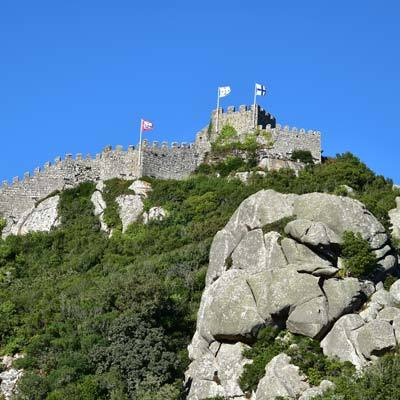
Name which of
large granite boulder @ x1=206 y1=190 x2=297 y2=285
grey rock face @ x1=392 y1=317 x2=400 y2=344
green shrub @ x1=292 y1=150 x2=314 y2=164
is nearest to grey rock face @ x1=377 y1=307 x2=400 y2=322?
grey rock face @ x1=392 y1=317 x2=400 y2=344

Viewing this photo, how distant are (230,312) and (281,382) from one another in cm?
410

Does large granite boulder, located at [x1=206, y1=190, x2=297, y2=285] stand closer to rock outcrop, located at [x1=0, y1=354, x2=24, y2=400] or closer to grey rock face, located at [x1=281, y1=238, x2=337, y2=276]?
grey rock face, located at [x1=281, y1=238, x2=337, y2=276]

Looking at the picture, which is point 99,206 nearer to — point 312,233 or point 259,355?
point 312,233

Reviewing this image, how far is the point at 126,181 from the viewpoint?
54469 millimetres

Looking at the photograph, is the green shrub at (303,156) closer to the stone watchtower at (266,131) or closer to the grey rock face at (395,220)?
the stone watchtower at (266,131)

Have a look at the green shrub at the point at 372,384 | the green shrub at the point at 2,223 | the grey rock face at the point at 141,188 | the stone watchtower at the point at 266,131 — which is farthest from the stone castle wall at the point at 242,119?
the green shrub at the point at 372,384

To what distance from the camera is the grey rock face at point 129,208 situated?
51.5 m

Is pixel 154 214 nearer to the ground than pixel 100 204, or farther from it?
nearer to the ground

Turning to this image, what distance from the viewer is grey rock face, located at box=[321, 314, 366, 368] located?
112 ft

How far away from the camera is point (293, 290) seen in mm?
36281

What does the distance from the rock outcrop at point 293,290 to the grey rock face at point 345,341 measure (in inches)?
1.3

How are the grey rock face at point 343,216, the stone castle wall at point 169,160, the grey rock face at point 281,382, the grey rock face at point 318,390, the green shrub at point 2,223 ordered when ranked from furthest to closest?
the green shrub at point 2,223
the stone castle wall at point 169,160
the grey rock face at point 343,216
the grey rock face at point 281,382
the grey rock face at point 318,390

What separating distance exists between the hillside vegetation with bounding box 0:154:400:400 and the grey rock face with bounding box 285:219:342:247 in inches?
193

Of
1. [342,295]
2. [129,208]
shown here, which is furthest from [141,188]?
[342,295]
